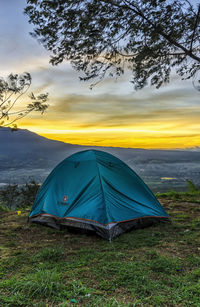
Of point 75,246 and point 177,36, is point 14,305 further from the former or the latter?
point 177,36

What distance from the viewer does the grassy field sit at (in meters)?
3.38

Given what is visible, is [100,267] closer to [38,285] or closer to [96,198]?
[38,285]

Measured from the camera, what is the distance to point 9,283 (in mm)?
3689

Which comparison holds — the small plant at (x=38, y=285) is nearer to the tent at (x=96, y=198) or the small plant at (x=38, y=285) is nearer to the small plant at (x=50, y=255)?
the small plant at (x=50, y=255)

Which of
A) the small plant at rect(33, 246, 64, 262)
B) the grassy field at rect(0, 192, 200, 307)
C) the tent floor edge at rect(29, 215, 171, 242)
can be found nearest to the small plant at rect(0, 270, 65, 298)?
the grassy field at rect(0, 192, 200, 307)

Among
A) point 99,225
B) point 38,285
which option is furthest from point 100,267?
point 99,225

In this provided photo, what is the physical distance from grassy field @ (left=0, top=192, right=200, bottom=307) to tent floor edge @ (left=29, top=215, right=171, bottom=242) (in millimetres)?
159

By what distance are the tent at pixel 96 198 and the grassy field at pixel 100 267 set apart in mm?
316

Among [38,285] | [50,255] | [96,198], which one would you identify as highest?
[96,198]

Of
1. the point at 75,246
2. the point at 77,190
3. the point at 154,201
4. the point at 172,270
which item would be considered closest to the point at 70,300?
the point at 172,270

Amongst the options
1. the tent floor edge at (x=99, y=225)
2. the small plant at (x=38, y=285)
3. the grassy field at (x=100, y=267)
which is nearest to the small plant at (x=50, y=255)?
the grassy field at (x=100, y=267)

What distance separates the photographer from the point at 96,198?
6.50 m

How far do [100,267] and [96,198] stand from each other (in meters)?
2.29

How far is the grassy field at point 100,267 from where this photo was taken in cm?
338
